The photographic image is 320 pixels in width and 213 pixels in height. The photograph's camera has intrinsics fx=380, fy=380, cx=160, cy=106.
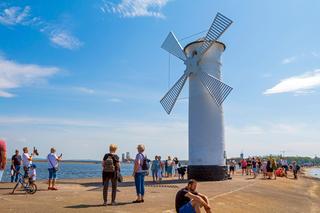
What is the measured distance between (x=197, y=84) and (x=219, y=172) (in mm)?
5561

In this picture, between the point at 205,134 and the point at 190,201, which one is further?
the point at 205,134

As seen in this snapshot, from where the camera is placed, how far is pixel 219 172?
23.1 meters

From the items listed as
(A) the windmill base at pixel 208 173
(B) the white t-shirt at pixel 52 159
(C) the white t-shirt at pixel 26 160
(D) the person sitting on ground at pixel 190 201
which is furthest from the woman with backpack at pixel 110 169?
(A) the windmill base at pixel 208 173

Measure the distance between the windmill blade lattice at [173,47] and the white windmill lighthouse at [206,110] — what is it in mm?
1878

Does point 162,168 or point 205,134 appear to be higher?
point 205,134

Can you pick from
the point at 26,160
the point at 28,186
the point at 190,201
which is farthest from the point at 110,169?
the point at 26,160

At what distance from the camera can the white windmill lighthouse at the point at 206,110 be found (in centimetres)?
2302


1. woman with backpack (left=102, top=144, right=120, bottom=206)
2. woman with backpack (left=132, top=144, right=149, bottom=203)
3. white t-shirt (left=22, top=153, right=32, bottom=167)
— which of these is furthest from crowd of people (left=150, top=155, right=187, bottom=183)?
woman with backpack (left=102, top=144, right=120, bottom=206)

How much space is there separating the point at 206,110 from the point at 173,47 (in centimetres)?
645

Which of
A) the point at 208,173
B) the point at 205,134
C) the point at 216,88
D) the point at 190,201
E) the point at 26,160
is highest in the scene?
the point at 216,88

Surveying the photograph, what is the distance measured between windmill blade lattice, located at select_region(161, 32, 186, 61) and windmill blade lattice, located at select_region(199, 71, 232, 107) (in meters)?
2.82

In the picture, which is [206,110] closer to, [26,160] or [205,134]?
[205,134]

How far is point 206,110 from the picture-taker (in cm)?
2319

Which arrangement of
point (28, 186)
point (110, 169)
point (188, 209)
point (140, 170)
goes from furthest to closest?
point (28, 186)
point (140, 170)
point (110, 169)
point (188, 209)
